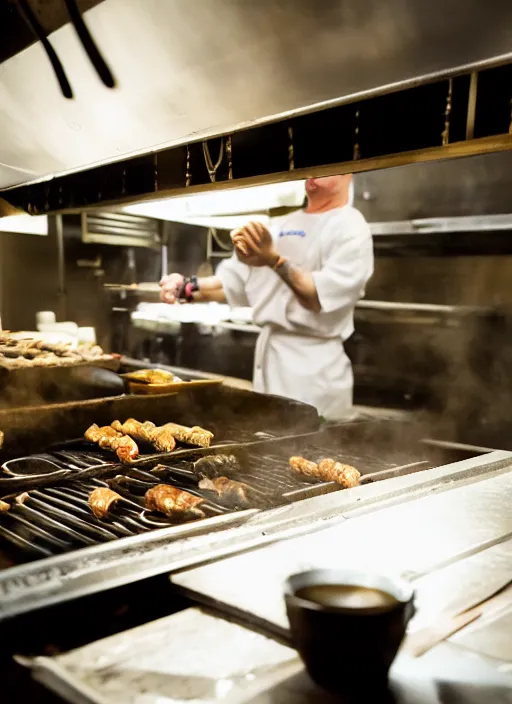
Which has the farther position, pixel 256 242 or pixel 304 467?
pixel 256 242

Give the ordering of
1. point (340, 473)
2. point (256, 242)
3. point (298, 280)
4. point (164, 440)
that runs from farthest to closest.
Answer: point (298, 280) < point (256, 242) < point (164, 440) < point (340, 473)

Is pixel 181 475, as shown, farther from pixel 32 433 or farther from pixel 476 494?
Answer: pixel 476 494

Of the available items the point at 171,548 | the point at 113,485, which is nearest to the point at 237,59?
the point at 171,548

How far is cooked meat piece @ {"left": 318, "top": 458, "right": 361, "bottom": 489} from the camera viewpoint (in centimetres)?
195

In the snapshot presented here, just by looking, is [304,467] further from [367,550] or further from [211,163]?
[211,163]

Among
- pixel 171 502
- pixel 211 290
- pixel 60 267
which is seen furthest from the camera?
pixel 60 267

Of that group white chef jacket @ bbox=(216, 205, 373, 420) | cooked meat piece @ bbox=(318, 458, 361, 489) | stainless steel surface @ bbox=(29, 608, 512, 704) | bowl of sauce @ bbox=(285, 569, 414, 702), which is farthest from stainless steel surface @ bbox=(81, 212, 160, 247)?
bowl of sauce @ bbox=(285, 569, 414, 702)

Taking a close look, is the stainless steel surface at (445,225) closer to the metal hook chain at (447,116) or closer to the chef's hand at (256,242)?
the chef's hand at (256,242)

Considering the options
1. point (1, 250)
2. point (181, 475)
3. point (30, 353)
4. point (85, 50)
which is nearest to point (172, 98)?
point (85, 50)

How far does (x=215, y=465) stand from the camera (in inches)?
81.3

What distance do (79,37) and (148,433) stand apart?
4.93 feet

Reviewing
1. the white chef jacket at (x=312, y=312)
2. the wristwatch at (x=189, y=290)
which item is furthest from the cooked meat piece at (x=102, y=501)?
the wristwatch at (x=189, y=290)

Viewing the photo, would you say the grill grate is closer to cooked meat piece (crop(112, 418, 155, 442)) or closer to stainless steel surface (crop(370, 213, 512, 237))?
cooked meat piece (crop(112, 418, 155, 442))

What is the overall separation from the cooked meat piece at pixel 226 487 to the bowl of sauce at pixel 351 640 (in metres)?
0.94
